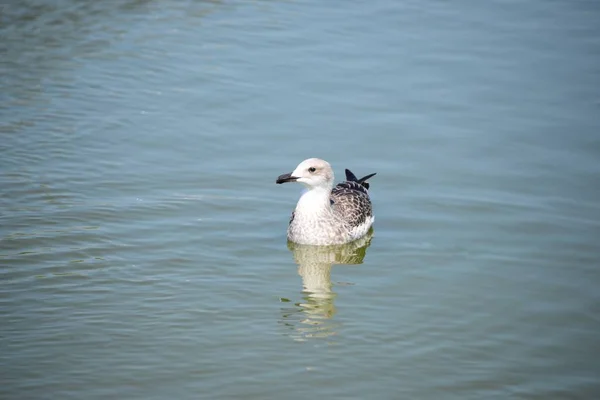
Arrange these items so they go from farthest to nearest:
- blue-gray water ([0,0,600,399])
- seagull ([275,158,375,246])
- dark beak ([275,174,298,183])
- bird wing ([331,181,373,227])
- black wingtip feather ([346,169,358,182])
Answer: black wingtip feather ([346,169,358,182]) < bird wing ([331,181,373,227]) < seagull ([275,158,375,246]) < dark beak ([275,174,298,183]) < blue-gray water ([0,0,600,399])

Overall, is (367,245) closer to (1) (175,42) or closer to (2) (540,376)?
(2) (540,376)

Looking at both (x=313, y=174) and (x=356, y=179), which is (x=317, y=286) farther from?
(x=356, y=179)

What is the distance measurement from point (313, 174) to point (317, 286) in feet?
5.51

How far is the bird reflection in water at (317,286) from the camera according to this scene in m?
9.98

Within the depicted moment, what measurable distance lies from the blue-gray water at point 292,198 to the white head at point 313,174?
82cm

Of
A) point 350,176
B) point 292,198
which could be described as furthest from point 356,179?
point 292,198

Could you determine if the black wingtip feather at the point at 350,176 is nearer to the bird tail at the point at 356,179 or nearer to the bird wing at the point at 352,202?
the bird tail at the point at 356,179

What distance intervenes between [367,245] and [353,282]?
4.47 feet

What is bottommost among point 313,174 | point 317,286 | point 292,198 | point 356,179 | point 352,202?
point 317,286

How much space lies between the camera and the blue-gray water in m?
9.20

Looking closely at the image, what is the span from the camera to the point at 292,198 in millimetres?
13555

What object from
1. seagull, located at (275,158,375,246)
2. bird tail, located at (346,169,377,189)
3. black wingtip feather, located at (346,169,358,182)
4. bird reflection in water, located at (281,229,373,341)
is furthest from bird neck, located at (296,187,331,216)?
black wingtip feather, located at (346,169,358,182)

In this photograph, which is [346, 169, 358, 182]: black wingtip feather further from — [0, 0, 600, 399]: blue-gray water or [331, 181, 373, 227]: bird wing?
[0, 0, 600, 399]: blue-gray water

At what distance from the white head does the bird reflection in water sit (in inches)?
31.9
